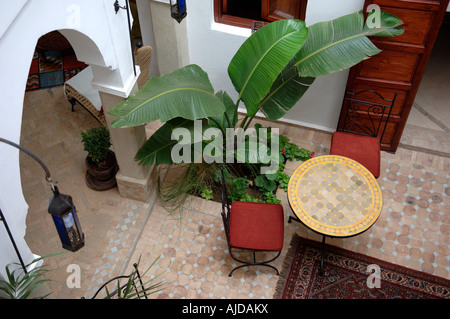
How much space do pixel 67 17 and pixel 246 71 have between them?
6.66ft

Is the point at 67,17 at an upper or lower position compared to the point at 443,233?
upper

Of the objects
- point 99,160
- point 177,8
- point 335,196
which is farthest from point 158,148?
point 335,196

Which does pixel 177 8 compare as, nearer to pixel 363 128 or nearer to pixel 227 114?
pixel 227 114

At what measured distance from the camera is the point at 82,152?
6.73 meters

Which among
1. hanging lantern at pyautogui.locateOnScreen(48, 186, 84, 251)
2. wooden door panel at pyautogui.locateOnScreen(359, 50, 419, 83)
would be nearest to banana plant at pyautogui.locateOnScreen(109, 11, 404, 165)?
wooden door panel at pyautogui.locateOnScreen(359, 50, 419, 83)

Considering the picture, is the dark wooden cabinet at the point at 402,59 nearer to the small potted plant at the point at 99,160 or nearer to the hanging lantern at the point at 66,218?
the small potted plant at the point at 99,160

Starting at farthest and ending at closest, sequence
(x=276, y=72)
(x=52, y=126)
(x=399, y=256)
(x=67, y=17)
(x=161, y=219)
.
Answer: (x=52, y=126), (x=161, y=219), (x=399, y=256), (x=276, y=72), (x=67, y=17)

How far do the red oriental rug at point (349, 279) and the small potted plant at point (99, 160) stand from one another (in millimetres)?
2513

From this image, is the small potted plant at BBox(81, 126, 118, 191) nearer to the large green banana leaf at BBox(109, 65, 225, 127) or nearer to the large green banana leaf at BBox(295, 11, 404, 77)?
the large green banana leaf at BBox(109, 65, 225, 127)

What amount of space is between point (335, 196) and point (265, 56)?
1.74 meters

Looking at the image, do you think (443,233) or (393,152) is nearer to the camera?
(443,233)

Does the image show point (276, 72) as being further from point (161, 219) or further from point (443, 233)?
point (443, 233)

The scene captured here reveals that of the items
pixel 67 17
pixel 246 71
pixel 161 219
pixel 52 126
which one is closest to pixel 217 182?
pixel 161 219

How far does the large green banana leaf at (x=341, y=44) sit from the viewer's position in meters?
5.04
